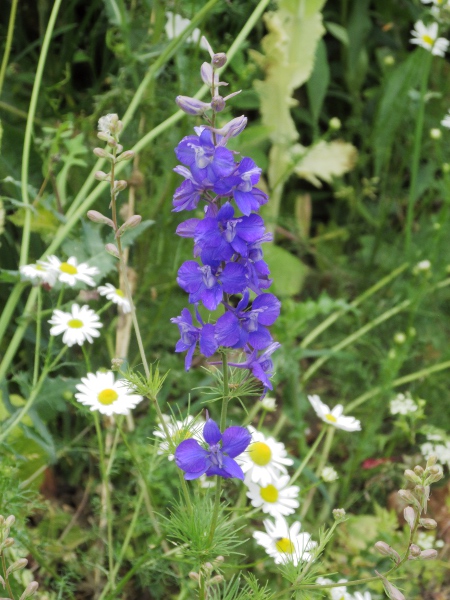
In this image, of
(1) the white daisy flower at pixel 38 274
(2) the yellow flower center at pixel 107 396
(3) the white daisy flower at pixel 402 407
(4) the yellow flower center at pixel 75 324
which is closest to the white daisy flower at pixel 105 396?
(2) the yellow flower center at pixel 107 396

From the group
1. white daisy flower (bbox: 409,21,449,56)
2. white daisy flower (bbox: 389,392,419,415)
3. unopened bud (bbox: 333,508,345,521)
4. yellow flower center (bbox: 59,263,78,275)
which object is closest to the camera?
unopened bud (bbox: 333,508,345,521)

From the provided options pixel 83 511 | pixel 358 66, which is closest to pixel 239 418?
pixel 83 511

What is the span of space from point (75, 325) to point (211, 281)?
0.55 m

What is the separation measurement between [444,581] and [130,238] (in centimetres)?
95

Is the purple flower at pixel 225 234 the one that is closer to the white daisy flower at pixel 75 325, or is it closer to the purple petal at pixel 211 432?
the purple petal at pixel 211 432

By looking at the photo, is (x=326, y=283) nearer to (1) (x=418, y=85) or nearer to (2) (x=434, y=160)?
(2) (x=434, y=160)

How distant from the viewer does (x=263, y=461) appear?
3.81 feet

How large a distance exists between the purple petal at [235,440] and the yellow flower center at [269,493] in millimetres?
407

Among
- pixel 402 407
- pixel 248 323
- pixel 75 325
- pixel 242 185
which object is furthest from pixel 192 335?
pixel 402 407

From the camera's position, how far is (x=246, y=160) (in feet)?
2.36

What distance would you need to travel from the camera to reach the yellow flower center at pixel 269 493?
3.75 feet

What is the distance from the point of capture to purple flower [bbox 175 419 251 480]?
2.47ft

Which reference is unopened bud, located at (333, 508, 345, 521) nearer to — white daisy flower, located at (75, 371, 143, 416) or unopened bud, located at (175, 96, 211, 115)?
white daisy flower, located at (75, 371, 143, 416)

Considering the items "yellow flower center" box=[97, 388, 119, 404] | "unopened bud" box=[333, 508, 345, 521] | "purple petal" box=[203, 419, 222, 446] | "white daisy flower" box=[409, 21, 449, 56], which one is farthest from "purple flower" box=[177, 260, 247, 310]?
"white daisy flower" box=[409, 21, 449, 56]
